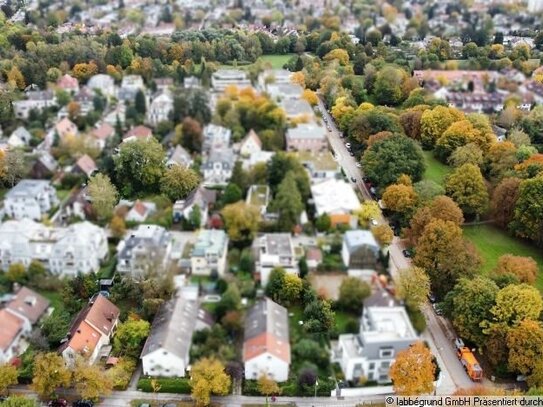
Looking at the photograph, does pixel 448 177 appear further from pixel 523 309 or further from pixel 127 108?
pixel 127 108

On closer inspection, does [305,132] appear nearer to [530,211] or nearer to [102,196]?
[530,211]

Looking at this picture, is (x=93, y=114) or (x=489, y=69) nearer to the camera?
(x=93, y=114)

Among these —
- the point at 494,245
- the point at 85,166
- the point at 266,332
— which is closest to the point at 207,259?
the point at 266,332

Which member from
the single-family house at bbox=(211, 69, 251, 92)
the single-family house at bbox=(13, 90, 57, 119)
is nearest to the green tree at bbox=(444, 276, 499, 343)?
the single-family house at bbox=(211, 69, 251, 92)

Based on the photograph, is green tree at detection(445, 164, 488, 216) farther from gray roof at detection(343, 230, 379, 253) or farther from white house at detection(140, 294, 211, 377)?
white house at detection(140, 294, 211, 377)

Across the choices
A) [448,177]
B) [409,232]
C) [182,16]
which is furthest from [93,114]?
[182,16]
